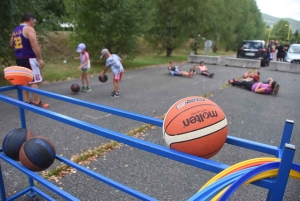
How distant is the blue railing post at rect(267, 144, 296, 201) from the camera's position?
1000 mm

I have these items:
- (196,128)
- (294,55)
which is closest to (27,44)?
(196,128)

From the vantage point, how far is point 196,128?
151 cm

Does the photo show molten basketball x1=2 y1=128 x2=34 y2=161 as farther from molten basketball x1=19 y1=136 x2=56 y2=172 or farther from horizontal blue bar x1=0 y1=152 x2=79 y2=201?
molten basketball x1=19 y1=136 x2=56 y2=172

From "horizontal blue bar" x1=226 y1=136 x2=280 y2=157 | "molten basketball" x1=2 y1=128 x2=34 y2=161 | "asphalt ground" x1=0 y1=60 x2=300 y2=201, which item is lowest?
"asphalt ground" x1=0 y1=60 x2=300 y2=201

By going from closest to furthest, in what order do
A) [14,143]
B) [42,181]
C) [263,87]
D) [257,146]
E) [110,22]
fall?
[257,146] → [42,181] → [14,143] → [263,87] → [110,22]

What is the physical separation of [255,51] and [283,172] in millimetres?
18722

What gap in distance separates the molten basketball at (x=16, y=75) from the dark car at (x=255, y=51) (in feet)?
58.3

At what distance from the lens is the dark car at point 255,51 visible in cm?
1792

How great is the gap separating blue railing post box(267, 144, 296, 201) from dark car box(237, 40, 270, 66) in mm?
18493

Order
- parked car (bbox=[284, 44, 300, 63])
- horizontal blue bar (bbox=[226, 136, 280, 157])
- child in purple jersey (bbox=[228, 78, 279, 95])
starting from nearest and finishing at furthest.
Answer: horizontal blue bar (bbox=[226, 136, 280, 157]) < child in purple jersey (bbox=[228, 78, 279, 95]) < parked car (bbox=[284, 44, 300, 63])

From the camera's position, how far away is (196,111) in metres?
1.57

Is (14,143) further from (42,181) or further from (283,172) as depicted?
(283,172)

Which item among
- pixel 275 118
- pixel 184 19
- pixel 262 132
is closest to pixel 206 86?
pixel 275 118

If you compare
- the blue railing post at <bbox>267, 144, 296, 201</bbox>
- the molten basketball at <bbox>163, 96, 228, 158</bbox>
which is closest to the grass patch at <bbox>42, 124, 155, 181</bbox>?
the molten basketball at <bbox>163, 96, 228, 158</bbox>
